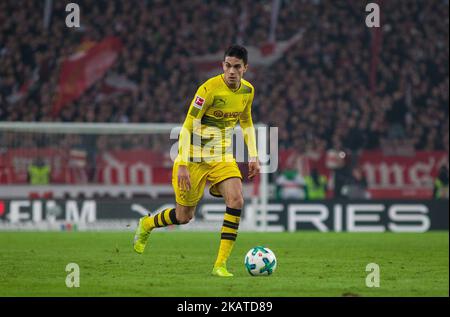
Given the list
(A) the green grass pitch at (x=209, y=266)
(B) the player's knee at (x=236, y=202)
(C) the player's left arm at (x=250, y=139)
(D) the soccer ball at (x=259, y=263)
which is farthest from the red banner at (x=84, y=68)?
(D) the soccer ball at (x=259, y=263)

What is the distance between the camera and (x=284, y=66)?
24.3 m

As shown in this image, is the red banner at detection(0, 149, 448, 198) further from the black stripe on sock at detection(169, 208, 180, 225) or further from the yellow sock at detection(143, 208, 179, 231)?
the black stripe on sock at detection(169, 208, 180, 225)

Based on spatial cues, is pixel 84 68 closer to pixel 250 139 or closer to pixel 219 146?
pixel 250 139

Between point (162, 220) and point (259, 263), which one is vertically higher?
point (162, 220)

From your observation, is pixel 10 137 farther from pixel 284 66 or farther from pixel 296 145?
pixel 284 66

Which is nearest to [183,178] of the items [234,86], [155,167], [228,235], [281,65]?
[228,235]

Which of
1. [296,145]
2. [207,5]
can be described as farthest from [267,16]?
[296,145]

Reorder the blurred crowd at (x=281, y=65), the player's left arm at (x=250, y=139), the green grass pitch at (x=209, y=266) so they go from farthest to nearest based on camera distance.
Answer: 1. the blurred crowd at (x=281, y=65)
2. the player's left arm at (x=250, y=139)
3. the green grass pitch at (x=209, y=266)

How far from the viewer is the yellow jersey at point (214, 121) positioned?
8883 mm

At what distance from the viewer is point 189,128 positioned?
895 cm

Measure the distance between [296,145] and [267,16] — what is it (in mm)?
5482

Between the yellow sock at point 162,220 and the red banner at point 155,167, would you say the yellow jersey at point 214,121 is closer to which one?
the yellow sock at point 162,220

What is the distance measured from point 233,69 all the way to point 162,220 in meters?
1.93

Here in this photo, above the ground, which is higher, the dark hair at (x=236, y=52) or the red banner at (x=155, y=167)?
the dark hair at (x=236, y=52)
